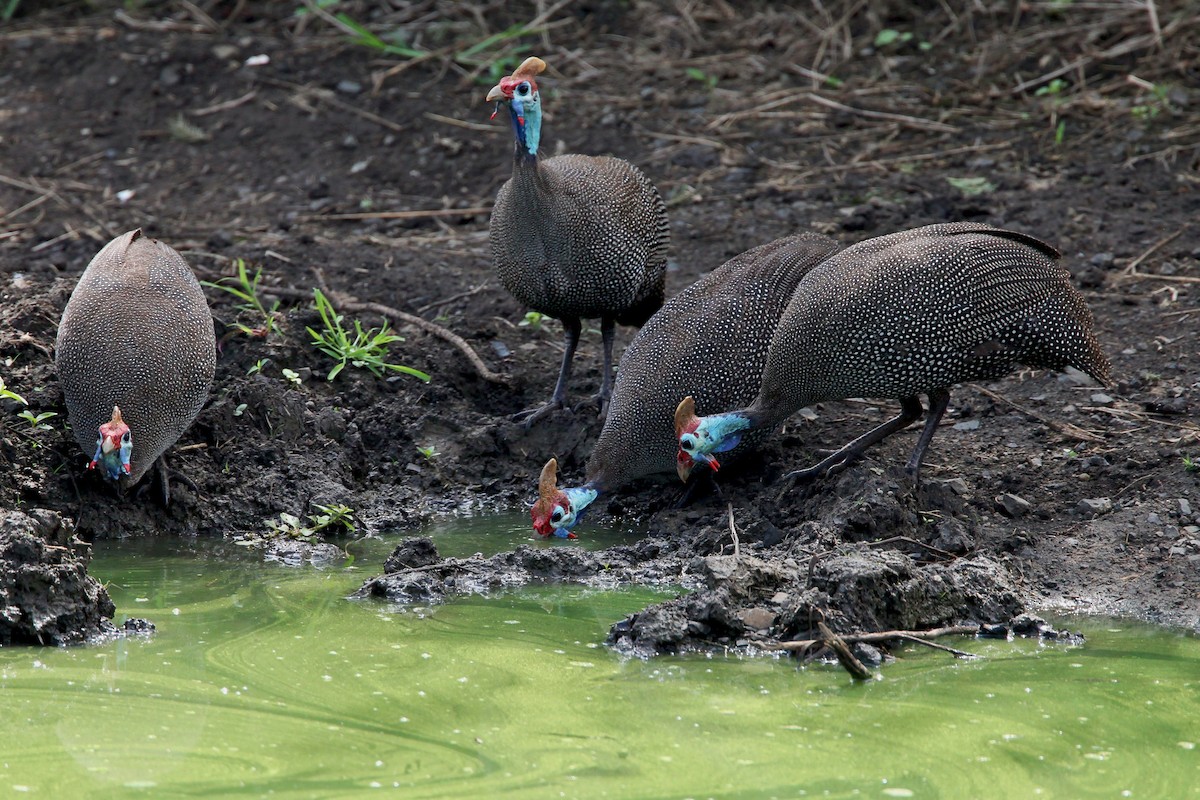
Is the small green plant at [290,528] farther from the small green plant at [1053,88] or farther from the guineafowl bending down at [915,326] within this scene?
the small green plant at [1053,88]

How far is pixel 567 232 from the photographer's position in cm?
564

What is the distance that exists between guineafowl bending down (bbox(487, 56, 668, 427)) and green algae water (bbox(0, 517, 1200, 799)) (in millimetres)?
1670

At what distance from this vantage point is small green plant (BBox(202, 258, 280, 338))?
19.9ft

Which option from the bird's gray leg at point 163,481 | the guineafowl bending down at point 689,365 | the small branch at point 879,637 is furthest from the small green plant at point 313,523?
the small branch at point 879,637

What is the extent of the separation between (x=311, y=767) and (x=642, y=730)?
761 mm

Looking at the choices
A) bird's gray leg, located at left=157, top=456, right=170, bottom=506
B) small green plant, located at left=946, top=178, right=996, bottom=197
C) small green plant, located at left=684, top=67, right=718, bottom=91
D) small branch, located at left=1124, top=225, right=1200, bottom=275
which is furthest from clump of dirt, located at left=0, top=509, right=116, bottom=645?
small green plant, located at left=684, top=67, right=718, bottom=91

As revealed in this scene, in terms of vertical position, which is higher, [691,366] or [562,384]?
[691,366]

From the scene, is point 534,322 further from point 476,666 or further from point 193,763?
point 193,763

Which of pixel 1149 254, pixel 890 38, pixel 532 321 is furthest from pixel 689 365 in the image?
pixel 890 38

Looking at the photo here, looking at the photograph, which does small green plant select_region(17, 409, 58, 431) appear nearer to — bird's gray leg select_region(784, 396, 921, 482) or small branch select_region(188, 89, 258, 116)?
bird's gray leg select_region(784, 396, 921, 482)

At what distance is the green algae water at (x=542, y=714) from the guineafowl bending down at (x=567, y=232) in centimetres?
167

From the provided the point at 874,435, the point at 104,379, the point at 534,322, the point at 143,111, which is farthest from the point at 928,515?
the point at 143,111

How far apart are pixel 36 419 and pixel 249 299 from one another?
126 cm

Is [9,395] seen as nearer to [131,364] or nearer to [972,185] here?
[131,364]
